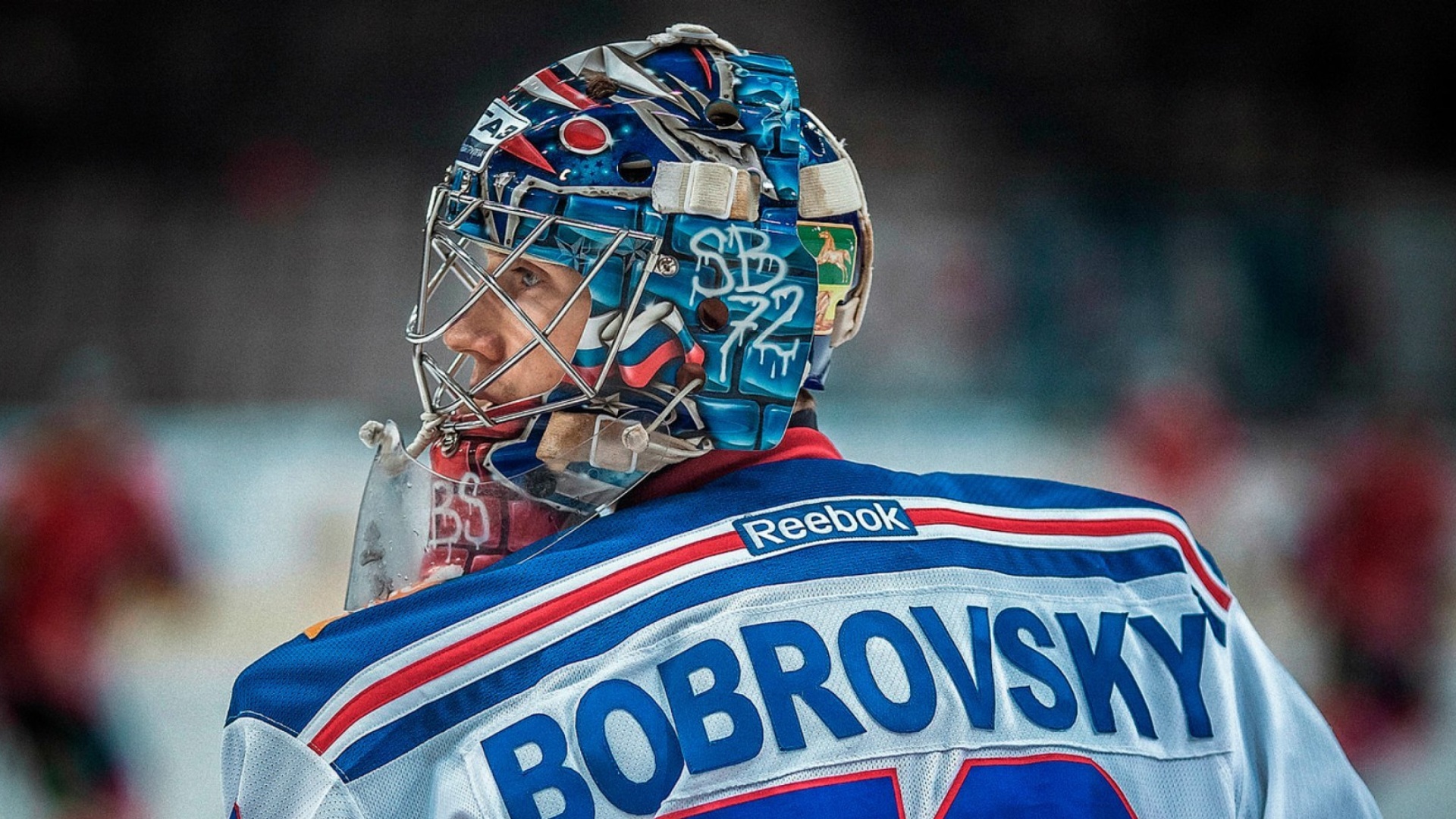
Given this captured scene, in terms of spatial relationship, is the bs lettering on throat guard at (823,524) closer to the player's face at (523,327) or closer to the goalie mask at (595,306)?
the goalie mask at (595,306)

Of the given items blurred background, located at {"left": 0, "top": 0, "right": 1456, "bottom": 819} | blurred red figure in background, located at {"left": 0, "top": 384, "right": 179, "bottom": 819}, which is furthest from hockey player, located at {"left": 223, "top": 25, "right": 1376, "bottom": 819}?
blurred background, located at {"left": 0, "top": 0, "right": 1456, "bottom": 819}

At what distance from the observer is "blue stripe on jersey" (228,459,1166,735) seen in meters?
0.94

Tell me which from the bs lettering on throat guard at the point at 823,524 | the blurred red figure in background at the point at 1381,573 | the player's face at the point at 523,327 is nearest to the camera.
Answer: the bs lettering on throat guard at the point at 823,524

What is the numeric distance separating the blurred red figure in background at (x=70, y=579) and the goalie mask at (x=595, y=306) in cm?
355

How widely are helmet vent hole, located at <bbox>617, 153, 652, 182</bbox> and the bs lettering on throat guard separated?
28 centimetres

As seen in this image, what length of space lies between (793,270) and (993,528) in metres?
0.26

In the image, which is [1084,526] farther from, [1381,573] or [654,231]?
[1381,573]

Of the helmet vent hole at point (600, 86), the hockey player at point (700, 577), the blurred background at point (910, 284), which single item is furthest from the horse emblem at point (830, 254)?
the blurred background at point (910, 284)

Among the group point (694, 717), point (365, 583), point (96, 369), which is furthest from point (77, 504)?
point (694, 717)

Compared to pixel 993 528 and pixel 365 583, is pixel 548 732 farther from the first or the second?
pixel 993 528

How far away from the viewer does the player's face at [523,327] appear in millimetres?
1136

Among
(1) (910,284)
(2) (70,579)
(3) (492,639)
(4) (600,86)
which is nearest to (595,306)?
(4) (600,86)

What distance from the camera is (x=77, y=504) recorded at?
4574 mm

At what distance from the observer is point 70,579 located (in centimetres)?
452
